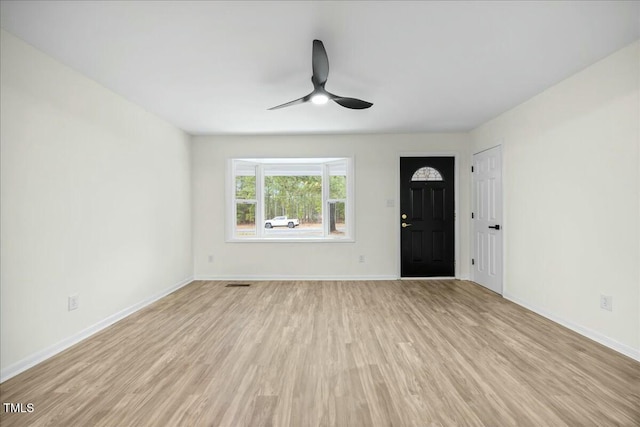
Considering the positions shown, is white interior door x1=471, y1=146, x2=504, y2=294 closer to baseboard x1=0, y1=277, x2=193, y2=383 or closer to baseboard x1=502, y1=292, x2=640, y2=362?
baseboard x1=502, y1=292, x2=640, y2=362

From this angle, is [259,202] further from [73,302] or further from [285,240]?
[73,302]

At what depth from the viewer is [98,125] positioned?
9.96 ft

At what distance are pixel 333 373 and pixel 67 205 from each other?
268 centimetres

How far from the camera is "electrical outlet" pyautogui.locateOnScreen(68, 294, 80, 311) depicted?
105 inches

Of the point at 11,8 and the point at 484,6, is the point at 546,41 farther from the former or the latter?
the point at 11,8

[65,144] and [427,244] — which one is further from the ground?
[65,144]

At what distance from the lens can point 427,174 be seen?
5109 mm

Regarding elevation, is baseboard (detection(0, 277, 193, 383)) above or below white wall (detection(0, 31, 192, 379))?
below

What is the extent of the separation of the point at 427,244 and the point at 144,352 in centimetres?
422

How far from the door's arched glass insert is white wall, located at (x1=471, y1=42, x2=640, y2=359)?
50.9 inches

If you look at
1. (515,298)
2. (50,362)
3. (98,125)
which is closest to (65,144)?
(98,125)

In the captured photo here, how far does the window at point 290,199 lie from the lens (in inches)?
211

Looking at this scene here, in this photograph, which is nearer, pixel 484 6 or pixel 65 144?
pixel 484 6

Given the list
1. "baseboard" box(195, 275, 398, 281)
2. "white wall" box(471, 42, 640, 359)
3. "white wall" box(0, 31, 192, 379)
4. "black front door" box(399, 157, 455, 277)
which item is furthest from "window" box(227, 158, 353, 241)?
"white wall" box(471, 42, 640, 359)
